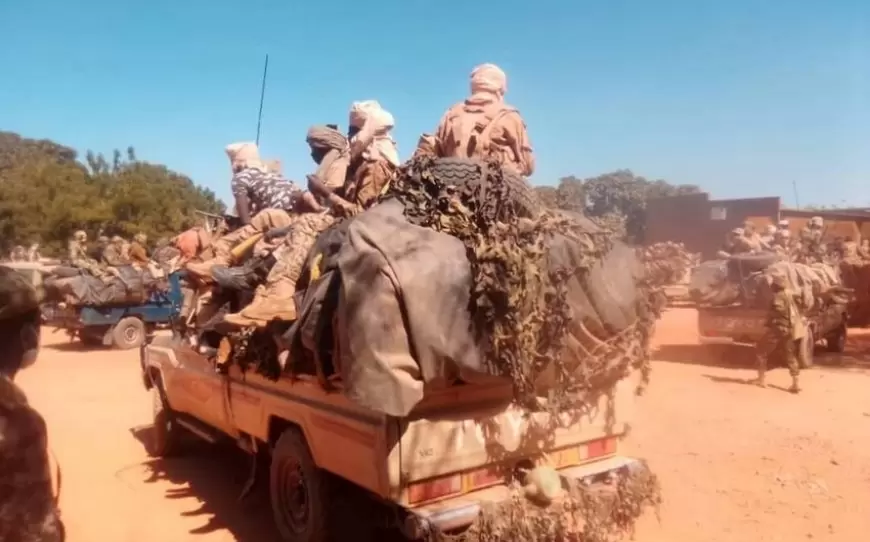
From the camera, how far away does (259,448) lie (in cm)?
548

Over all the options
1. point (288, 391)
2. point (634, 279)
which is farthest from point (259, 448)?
point (634, 279)

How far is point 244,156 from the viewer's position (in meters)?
7.24

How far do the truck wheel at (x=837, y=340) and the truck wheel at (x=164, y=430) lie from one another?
11.8 meters

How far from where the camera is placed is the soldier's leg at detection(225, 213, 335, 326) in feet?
16.0

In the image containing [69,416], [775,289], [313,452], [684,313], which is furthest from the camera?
[684,313]

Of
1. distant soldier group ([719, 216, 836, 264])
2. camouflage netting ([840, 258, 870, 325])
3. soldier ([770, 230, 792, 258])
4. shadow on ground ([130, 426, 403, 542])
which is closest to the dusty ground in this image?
shadow on ground ([130, 426, 403, 542])

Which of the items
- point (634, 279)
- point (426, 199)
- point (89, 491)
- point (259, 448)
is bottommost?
point (89, 491)

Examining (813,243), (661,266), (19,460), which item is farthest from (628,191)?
(19,460)

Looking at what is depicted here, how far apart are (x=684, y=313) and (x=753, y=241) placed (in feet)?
24.5

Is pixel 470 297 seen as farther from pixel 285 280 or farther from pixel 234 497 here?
pixel 234 497

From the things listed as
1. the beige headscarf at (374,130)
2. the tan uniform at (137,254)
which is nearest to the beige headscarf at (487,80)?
the beige headscarf at (374,130)

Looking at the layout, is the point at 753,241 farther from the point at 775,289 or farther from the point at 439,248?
the point at 439,248

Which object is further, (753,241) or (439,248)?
(753,241)

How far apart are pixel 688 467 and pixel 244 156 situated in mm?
5054
